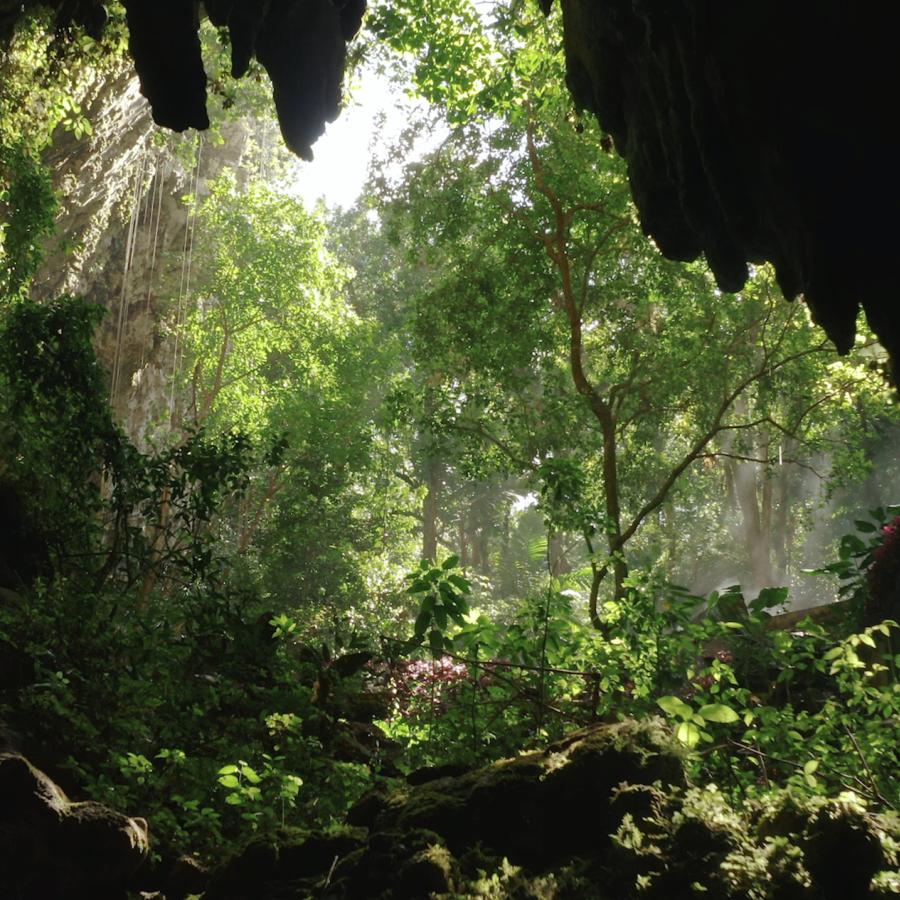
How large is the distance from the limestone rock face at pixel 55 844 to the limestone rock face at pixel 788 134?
13.4 feet

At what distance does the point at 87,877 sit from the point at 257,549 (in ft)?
48.4

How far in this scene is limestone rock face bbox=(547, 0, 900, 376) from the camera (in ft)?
11.8

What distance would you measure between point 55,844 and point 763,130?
4.72 meters

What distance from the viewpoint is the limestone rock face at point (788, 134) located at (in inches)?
142

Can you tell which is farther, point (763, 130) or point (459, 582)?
point (459, 582)

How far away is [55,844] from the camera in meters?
3.32

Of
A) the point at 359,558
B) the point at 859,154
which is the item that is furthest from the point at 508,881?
the point at 359,558

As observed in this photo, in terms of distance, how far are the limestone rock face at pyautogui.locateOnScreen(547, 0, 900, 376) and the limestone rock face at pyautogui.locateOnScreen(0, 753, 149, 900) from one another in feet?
13.4

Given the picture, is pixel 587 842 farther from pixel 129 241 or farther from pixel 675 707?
pixel 129 241

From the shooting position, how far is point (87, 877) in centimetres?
333

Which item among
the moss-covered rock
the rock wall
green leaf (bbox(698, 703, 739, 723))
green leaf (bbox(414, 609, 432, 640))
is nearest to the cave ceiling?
green leaf (bbox(698, 703, 739, 723))

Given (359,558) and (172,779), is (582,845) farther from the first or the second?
(359,558)

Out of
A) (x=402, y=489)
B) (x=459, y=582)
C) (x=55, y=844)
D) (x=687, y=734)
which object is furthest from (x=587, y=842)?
(x=402, y=489)

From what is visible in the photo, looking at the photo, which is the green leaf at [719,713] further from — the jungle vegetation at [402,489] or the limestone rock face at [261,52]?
the limestone rock face at [261,52]
